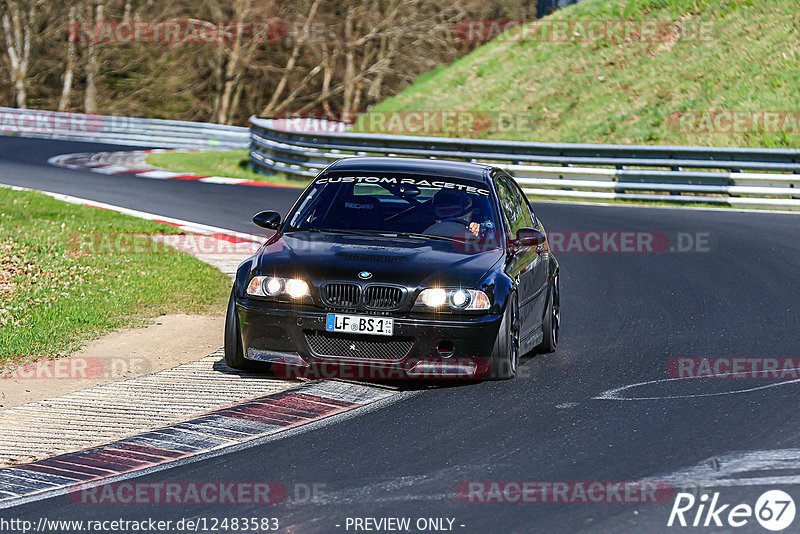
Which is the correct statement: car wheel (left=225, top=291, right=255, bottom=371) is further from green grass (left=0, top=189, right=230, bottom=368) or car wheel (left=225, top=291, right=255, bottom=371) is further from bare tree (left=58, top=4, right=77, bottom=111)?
bare tree (left=58, top=4, right=77, bottom=111)

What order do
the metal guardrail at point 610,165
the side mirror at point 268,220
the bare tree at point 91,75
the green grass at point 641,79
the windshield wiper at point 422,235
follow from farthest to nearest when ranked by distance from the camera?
the bare tree at point 91,75 → the green grass at point 641,79 → the metal guardrail at point 610,165 → the side mirror at point 268,220 → the windshield wiper at point 422,235

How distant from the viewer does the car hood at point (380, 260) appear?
7855mm

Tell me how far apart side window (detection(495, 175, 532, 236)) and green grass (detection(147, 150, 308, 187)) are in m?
14.1

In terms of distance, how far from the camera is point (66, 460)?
20.7ft

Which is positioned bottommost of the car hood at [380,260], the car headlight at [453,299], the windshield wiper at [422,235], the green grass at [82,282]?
the green grass at [82,282]

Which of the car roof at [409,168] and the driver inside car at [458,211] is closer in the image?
the driver inside car at [458,211]

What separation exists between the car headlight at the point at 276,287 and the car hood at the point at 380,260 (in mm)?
45

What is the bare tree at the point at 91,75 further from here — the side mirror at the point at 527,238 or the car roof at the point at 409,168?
the side mirror at the point at 527,238

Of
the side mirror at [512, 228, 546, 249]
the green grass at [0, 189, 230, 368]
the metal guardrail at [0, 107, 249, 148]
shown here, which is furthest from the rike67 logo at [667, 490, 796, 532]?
the metal guardrail at [0, 107, 249, 148]

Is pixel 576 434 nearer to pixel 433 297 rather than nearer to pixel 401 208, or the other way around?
pixel 433 297

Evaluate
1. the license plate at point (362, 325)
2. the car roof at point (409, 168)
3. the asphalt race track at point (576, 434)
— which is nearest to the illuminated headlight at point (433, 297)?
the license plate at point (362, 325)

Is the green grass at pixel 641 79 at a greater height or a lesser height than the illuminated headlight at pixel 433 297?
greater

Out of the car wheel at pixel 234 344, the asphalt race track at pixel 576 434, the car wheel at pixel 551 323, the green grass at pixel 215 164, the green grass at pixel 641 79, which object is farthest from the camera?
the green grass at pixel 641 79

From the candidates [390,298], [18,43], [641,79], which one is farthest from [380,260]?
[18,43]
